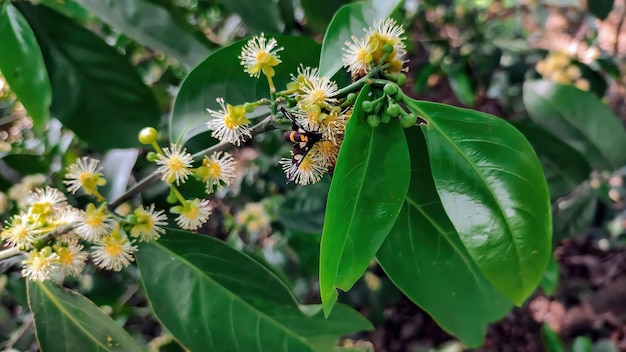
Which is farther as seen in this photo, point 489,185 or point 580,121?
point 580,121

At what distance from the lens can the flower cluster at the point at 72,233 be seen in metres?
0.55

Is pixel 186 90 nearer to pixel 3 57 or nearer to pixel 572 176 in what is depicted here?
pixel 3 57

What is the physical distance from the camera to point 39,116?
617mm

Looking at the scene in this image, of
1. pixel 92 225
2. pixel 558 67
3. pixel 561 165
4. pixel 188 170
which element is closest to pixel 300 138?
pixel 188 170

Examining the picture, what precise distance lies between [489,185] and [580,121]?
0.59m

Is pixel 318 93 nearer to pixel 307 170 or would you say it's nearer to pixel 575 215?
pixel 307 170

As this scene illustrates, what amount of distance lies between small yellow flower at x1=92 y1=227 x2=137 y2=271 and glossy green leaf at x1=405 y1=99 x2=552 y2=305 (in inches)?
13.9

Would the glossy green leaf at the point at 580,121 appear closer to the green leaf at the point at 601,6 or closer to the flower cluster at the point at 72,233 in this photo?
the green leaf at the point at 601,6

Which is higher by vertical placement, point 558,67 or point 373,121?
point 558,67

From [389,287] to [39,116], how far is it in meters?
1.15

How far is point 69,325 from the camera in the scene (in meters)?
0.62

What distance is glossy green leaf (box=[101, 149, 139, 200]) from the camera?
0.81 m

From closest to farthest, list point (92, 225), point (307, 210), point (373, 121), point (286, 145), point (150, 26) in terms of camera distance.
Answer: point (373, 121), point (92, 225), point (150, 26), point (307, 210), point (286, 145)

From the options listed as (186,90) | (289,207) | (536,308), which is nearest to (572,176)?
(289,207)
